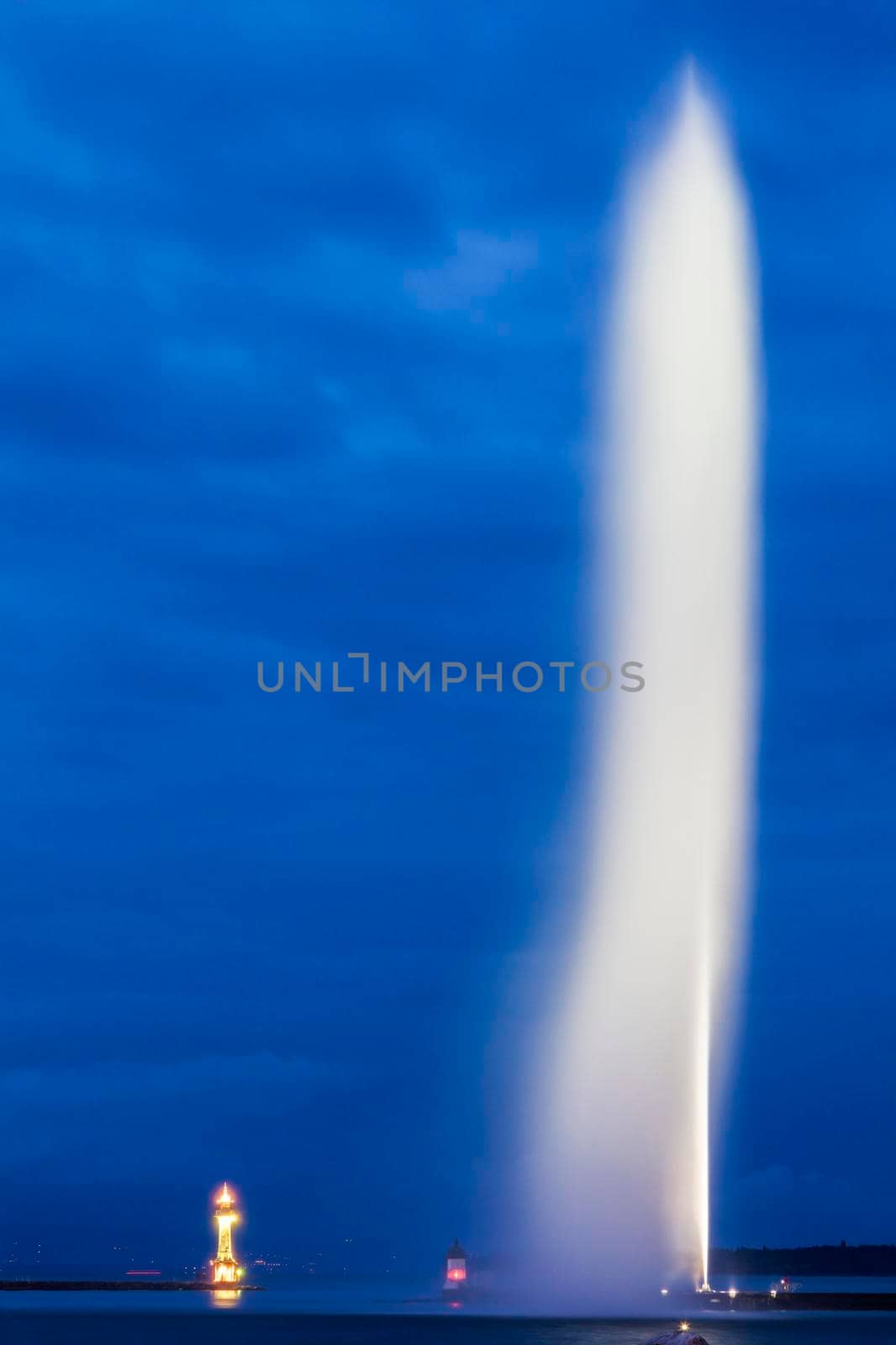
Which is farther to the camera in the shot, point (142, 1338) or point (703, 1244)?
point (142, 1338)

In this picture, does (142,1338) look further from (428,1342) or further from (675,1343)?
(675,1343)

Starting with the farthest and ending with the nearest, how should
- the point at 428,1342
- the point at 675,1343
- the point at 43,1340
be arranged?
the point at 43,1340, the point at 428,1342, the point at 675,1343

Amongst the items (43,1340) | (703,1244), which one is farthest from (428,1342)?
(43,1340)

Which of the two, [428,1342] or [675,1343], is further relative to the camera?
[428,1342]

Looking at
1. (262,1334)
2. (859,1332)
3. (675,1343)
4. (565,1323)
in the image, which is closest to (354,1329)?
(262,1334)

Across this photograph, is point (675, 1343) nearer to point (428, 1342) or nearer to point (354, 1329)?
point (428, 1342)

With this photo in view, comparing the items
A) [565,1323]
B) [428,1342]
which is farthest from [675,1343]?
[565,1323]

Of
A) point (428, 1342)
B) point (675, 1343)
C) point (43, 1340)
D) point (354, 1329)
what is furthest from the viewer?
point (354, 1329)

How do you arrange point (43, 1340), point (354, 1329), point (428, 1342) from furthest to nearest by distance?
point (354, 1329), point (43, 1340), point (428, 1342)
